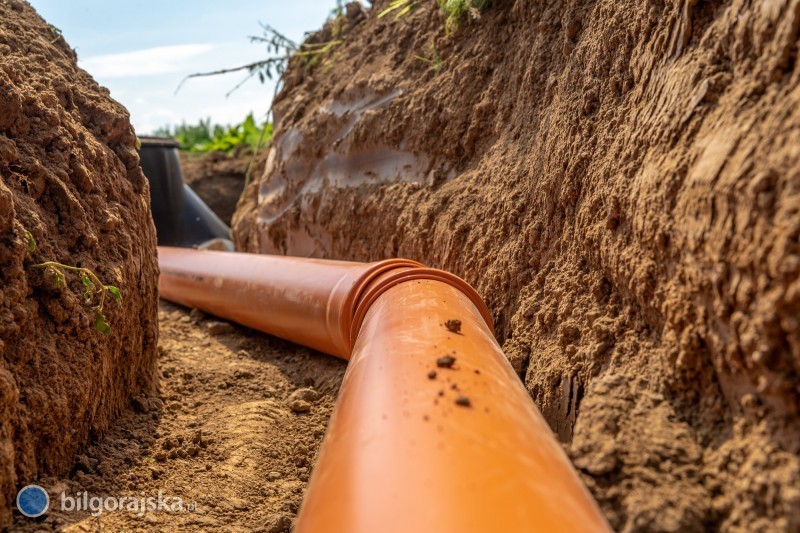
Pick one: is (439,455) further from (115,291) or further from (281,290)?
(281,290)

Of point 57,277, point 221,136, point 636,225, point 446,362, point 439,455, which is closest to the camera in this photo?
point 439,455

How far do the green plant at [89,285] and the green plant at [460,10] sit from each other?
2.08 m

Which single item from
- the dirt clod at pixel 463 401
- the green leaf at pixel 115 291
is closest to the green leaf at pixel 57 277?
the green leaf at pixel 115 291

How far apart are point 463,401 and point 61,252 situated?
Result: 139cm

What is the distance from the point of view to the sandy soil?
5.66ft

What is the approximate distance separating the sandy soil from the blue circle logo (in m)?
0.02

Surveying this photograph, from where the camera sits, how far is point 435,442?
108cm

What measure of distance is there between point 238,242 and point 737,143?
16.6ft

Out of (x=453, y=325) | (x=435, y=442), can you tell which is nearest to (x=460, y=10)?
(x=453, y=325)

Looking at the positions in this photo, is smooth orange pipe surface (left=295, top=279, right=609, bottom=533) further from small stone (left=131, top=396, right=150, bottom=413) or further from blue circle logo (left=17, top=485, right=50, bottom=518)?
small stone (left=131, top=396, right=150, bottom=413)

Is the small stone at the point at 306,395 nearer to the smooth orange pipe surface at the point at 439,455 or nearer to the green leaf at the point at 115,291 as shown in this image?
the green leaf at the point at 115,291

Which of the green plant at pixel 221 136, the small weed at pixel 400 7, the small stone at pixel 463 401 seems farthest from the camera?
the green plant at pixel 221 136

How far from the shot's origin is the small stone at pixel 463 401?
1205mm

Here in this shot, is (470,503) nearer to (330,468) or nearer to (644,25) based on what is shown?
(330,468)
